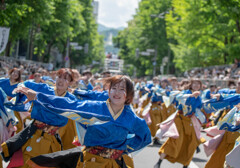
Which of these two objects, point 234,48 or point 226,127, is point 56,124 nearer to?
point 226,127

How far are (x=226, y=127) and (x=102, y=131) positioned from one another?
9.22 ft

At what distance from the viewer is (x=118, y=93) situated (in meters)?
4.27

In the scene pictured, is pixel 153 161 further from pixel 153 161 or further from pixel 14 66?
pixel 14 66

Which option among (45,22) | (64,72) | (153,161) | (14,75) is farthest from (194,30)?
(64,72)

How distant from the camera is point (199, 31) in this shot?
2677 cm

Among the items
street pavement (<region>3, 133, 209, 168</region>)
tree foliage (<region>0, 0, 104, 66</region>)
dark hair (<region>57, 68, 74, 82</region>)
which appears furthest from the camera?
tree foliage (<region>0, 0, 104, 66</region>)

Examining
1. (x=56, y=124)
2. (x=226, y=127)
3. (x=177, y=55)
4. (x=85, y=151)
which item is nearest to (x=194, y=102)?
(x=226, y=127)

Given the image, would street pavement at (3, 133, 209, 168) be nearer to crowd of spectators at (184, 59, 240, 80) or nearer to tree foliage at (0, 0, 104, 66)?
tree foliage at (0, 0, 104, 66)

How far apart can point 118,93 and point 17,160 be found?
171 centimetres

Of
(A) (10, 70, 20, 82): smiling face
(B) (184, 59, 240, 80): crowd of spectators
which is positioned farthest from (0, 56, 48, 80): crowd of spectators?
(B) (184, 59, 240, 80): crowd of spectators

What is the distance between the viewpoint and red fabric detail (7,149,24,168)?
4.97 metres

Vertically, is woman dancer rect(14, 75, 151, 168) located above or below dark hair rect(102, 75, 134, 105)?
below

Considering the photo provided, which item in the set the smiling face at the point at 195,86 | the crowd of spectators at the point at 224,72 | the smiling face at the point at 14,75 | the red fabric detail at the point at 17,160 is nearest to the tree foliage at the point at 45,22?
the smiling face at the point at 14,75

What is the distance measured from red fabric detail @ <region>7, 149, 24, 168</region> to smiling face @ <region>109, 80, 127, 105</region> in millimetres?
1567
